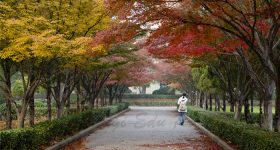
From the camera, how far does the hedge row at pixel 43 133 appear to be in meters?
8.70

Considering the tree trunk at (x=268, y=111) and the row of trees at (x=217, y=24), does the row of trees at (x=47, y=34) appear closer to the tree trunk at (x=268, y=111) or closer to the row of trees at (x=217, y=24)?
the row of trees at (x=217, y=24)

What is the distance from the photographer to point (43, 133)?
1111 cm

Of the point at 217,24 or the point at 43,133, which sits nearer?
the point at 43,133

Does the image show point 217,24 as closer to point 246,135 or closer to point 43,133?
point 246,135

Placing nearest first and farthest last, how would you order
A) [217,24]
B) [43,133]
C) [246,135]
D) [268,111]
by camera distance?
1. [246,135]
2. [43,133]
3. [217,24]
4. [268,111]

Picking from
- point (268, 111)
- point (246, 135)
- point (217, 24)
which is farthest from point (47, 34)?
point (268, 111)

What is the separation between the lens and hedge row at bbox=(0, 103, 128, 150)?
A: 28.6 ft

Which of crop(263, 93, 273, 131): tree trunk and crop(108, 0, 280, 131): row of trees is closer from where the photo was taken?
crop(108, 0, 280, 131): row of trees

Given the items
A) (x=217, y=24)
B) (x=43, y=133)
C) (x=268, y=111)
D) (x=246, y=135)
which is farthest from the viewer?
(x=268, y=111)

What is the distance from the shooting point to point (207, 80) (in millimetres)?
23578

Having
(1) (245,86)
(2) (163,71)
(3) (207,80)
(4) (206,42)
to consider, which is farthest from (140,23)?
(2) (163,71)

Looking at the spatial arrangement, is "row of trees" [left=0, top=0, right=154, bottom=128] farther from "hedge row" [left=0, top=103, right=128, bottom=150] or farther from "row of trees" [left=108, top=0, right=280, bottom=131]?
"row of trees" [left=108, top=0, right=280, bottom=131]

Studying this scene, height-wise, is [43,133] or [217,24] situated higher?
[217,24]

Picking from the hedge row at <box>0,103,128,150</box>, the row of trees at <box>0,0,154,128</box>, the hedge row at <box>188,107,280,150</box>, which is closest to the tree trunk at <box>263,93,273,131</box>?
the hedge row at <box>188,107,280,150</box>
